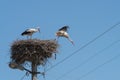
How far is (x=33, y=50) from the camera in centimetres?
2561

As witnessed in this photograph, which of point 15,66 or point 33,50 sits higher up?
point 33,50

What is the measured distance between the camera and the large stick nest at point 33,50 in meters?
25.5

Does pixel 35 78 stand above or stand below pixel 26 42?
below

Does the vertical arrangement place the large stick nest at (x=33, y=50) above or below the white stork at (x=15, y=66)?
above

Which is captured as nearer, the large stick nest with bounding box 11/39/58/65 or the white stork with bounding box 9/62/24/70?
the white stork with bounding box 9/62/24/70

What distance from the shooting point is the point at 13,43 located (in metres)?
26.1

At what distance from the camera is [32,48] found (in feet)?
84.2

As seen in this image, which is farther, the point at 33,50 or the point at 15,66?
the point at 33,50

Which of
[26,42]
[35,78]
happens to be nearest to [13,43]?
[26,42]

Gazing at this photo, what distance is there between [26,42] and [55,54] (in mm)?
1217

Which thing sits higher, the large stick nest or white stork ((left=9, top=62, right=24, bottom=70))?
the large stick nest

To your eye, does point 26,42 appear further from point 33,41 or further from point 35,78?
point 35,78

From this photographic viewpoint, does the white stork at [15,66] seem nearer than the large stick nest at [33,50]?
Yes

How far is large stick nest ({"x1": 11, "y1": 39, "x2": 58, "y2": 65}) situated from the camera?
25.5 meters
